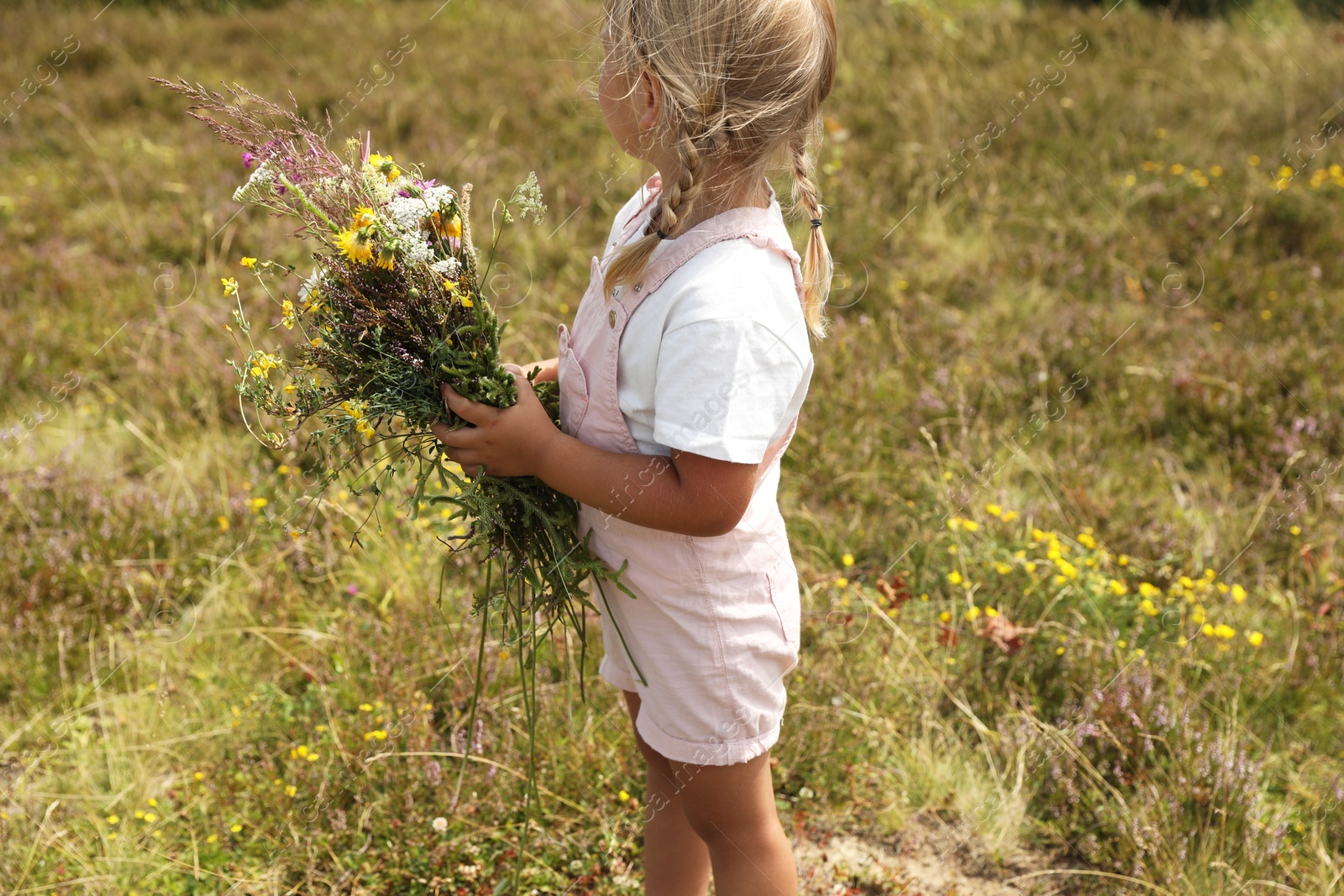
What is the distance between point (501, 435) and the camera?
164 centimetres

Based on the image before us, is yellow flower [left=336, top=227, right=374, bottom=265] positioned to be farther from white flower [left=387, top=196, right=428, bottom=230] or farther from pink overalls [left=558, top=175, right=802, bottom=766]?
pink overalls [left=558, top=175, right=802, bottom=766]

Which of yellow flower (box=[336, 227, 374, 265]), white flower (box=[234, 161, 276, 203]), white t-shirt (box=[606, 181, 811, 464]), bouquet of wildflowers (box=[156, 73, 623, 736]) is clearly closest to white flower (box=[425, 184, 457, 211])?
bouquet of wildflowers (box=[156, 73, 623, 736])

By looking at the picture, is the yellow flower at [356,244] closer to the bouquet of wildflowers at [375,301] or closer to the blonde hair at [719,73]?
the bouquet of wildflowers at [375,301]

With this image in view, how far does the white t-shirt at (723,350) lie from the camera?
1.47 meters

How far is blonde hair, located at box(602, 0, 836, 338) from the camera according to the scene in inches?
58.2

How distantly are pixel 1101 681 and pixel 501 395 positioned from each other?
6.25ft

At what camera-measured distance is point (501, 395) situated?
1663mm

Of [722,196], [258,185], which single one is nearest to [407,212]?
[258,185]

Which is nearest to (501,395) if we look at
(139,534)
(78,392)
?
(139,534)

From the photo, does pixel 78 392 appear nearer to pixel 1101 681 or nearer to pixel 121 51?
pixel 1101 681

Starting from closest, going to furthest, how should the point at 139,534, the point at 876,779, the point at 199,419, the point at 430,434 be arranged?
the point at 430,434 → the point at 876,779 → the point at 139,534 → the point at 199,419

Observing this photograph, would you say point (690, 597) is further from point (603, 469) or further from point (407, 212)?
point (407, 212)

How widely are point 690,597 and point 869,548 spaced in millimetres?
1640

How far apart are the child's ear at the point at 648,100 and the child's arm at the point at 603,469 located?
0.48 meters
